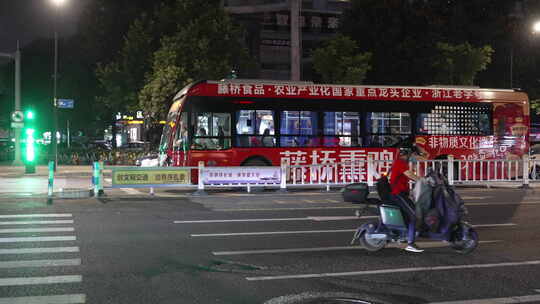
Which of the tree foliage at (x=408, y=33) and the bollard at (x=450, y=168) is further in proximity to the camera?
the tree foliage at (x=408, y=33)

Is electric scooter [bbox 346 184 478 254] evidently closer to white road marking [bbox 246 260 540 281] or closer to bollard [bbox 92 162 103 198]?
white road marking [bbox 246 260 540 281]

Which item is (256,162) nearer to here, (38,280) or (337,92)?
(337,92)

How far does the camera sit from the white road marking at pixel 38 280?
693cm

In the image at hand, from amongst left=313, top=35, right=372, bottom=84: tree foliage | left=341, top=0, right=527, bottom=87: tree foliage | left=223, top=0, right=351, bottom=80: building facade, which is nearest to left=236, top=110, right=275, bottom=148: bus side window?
left=313, top=35, right=372, bottom=84: tree foliage

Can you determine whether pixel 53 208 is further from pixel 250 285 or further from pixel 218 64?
pixel 218 64

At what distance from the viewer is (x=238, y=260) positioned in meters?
8.35

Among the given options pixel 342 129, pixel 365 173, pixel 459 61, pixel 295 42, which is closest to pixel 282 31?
pixel 459 61

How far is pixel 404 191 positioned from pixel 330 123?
41.0 ft

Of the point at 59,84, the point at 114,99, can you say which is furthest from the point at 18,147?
the point at 59,84

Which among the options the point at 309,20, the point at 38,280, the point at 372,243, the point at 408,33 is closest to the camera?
the point at 38,280

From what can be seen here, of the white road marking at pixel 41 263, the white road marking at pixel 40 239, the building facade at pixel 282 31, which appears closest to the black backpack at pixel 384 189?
the white road marking at pixel 41 263

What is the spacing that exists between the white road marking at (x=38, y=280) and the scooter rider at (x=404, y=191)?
185 inches

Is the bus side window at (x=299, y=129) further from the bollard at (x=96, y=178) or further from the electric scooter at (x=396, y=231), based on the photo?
the electric scooter at (x=396, y=231)

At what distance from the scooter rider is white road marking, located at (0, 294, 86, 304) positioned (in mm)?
4811
